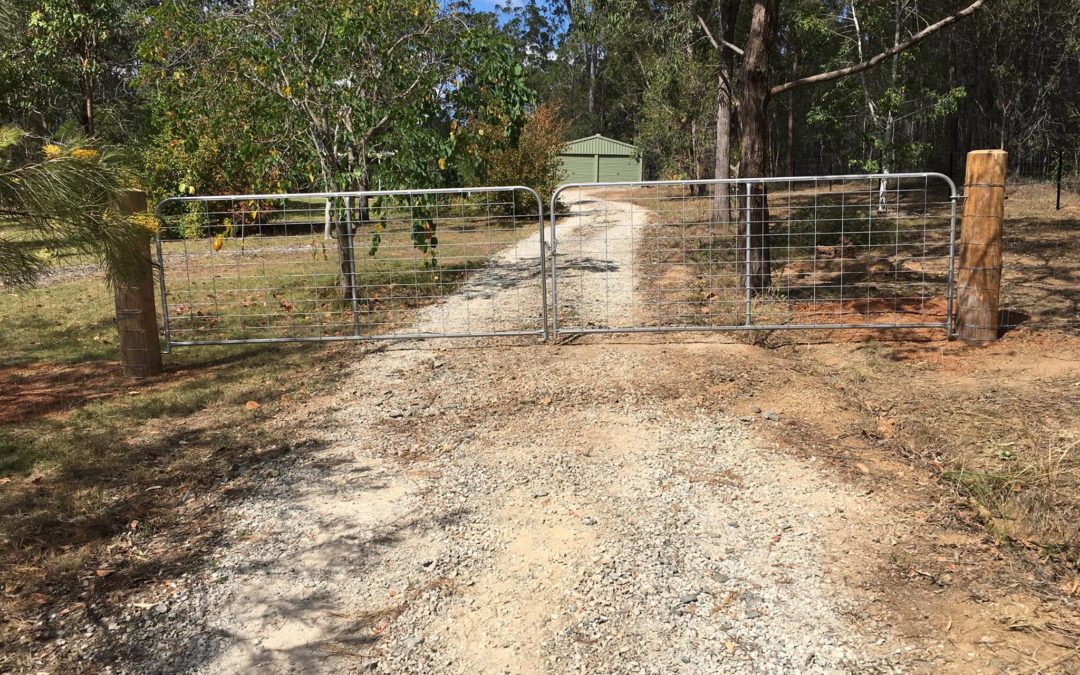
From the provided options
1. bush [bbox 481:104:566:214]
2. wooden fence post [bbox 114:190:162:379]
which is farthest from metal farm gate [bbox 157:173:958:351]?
bush [bbox 481:104:566:214]

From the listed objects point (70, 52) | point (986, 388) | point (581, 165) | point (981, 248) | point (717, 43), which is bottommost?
point (986, 388)

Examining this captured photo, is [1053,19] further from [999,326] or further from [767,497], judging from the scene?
[767,497]

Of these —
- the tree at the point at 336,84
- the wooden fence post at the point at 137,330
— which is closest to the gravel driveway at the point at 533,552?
the wooden fence post at the point at 137,330

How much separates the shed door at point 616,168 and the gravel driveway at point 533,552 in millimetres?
43459

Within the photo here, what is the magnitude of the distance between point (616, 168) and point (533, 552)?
4614cm

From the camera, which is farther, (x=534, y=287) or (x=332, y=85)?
(x=534, y=287)

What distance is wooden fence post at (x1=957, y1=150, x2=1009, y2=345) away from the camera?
21.7 feet

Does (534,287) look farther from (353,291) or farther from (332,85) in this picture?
(332,85)

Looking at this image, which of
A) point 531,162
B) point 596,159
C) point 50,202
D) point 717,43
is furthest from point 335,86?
point 596,159

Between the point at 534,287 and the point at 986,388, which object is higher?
the point at 534,287

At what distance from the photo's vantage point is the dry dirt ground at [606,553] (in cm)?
281

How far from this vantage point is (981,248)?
6684mm

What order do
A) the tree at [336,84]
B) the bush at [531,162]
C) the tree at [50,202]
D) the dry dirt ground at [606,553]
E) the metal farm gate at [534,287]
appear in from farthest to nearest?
1. the bush at [531,162]
2. the tree at [336,84]
3. the metal farm gate at [534,287]
4. the tree at [50,202]
5. the dry dirt ground at [606,553]

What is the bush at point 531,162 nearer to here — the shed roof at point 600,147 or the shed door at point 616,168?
the shed roof at point 600,147
